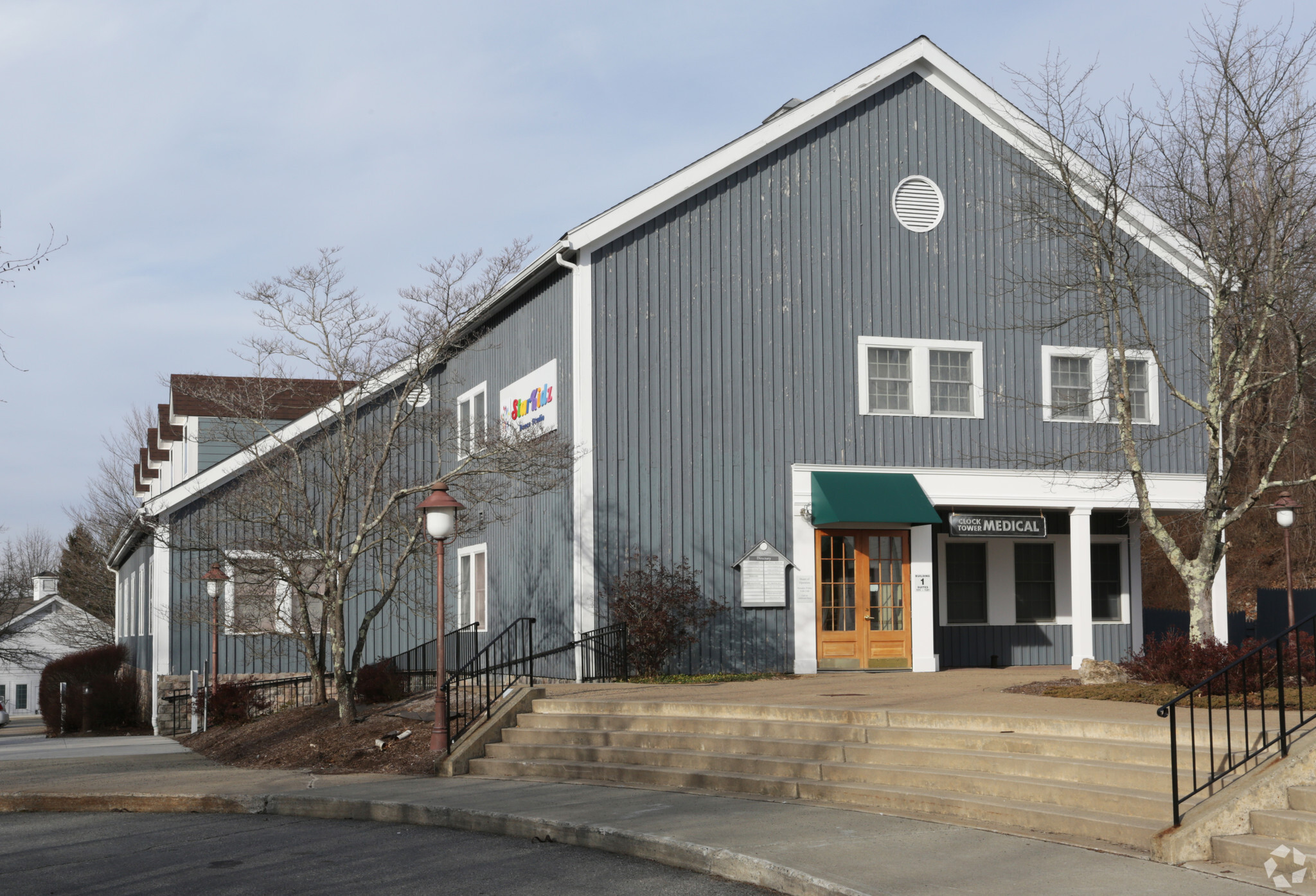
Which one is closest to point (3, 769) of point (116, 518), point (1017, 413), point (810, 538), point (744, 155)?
point (810, 538)

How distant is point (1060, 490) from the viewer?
20.7 meters

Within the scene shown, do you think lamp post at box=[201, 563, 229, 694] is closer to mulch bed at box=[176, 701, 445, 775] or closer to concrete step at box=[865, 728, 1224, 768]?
mulch bed at box=[176, 701, 445, 775]

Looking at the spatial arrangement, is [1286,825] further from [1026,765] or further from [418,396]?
[418,396]

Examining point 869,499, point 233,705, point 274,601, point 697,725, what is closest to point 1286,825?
point 697,725

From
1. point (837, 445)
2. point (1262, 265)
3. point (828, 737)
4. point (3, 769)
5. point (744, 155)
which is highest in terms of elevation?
point (744, 155)

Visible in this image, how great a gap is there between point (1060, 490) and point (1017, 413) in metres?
1.39

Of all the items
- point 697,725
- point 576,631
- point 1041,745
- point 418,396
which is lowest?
point 697,725

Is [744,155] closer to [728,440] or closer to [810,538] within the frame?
[728,440]

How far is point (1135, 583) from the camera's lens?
74.0ft

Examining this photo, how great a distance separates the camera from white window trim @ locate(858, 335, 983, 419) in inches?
793

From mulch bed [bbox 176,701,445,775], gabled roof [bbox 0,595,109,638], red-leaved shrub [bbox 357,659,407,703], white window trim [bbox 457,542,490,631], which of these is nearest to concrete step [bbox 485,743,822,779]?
mulch bed [bbox 176,701,445,775]

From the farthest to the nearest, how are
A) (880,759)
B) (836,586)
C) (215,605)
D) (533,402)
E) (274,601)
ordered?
(215,605), (533,402), (274,601), (836,586), (880,759)
